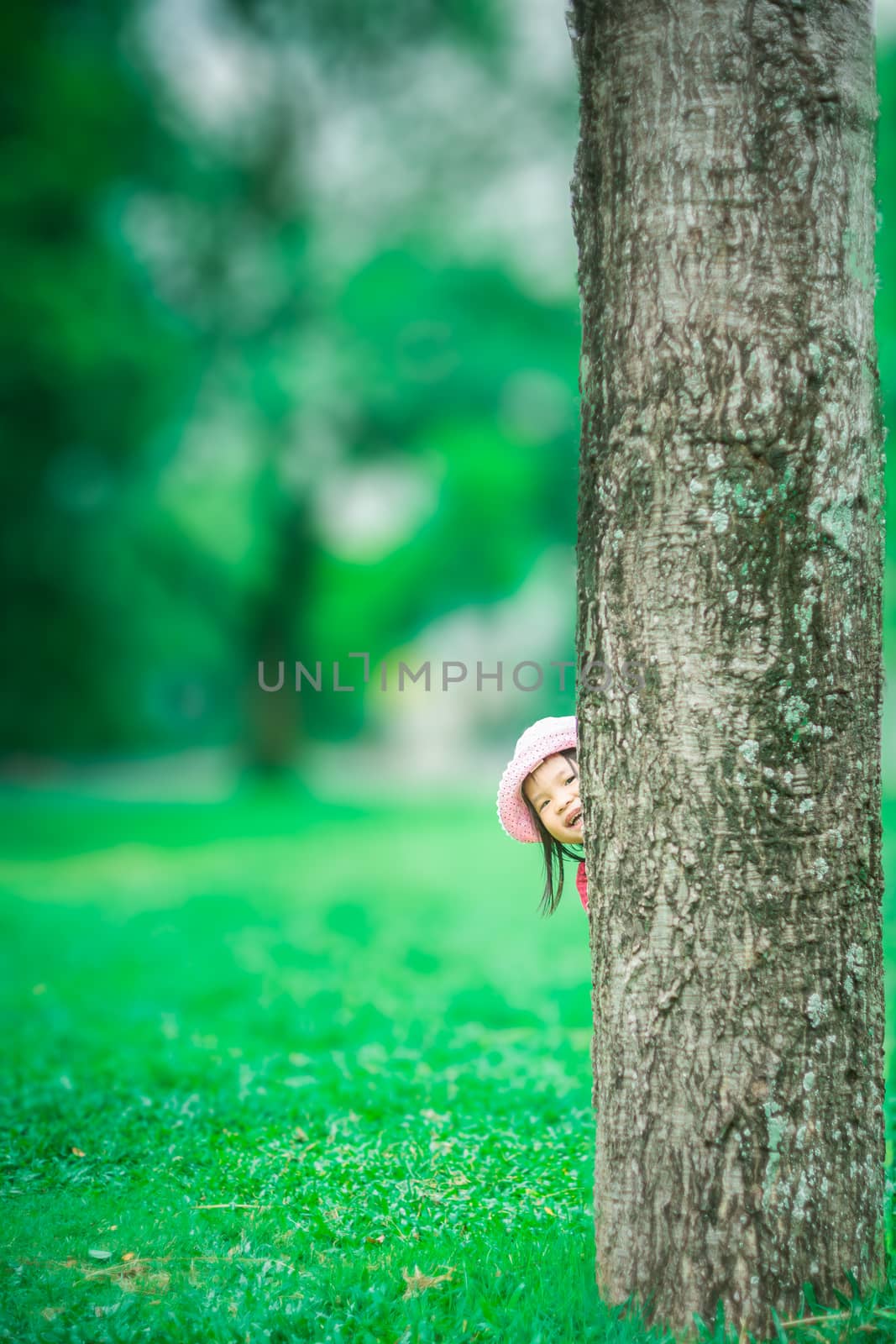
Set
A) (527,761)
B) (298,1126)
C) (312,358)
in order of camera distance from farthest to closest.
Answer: (312,358) < (298,1126) < (527,761)

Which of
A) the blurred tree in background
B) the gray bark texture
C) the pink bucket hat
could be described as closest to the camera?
the gray bark texture

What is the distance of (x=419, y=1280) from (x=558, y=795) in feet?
4.26

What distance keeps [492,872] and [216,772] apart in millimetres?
16121

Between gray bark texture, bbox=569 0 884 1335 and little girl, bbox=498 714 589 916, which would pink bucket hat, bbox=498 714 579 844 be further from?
gray bark texture, bbox=569 0 884 1335

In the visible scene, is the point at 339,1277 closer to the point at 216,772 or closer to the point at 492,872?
the point at 492,872

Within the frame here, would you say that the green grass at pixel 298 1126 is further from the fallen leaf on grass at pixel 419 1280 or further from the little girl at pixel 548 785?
the little girl at pixel 548 785

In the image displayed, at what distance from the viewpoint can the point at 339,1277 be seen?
272 centimetres

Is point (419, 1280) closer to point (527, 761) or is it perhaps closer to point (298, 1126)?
point (298, 1126)

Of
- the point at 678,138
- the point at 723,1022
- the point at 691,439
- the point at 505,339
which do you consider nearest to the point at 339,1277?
the point at 723,1022

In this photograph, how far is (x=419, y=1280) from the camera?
271 centimetres

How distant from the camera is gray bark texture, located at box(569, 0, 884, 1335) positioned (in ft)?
7.84

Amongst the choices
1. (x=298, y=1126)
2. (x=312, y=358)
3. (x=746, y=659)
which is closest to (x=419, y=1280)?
(x=298, y=1126)

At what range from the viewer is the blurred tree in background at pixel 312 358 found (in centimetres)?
1605

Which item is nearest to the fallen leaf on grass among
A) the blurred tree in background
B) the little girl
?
the little girl
